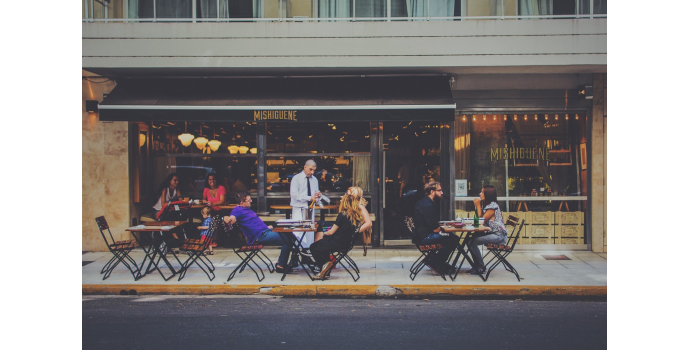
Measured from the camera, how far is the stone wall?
10312 mm

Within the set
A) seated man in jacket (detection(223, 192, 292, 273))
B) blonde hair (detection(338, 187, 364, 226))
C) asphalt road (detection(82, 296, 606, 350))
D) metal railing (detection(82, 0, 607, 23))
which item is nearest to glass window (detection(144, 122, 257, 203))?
metal railing (detection(82, 0, 607, 23))

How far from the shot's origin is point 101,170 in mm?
10352

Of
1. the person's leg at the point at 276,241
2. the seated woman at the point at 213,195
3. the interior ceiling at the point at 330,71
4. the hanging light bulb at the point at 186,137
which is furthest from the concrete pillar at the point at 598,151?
the hanging light bulb at the point at 186,137

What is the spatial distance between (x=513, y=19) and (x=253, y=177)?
6268 millimetres

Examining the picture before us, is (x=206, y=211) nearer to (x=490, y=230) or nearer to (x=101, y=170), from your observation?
(x=101, y=170)

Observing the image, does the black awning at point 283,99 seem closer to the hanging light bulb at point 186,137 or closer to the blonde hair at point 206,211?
the hanging light bulb at point 186,137

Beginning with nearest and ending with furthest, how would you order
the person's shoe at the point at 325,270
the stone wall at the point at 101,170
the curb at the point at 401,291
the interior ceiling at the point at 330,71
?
the curb at the point at 401,291 < the person's shoe at the point at 325,270 < the interior ceiling at the point at 330,71 < the stone wall at the point at 101,170

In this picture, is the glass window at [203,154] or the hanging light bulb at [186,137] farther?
the hanging light bulb at [186,137]

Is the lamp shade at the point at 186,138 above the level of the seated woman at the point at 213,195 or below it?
above

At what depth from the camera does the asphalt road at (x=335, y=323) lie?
16.7ft

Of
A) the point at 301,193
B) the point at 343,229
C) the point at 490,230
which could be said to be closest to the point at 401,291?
the point at 343,229

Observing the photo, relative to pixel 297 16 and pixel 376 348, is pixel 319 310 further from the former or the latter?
pixel 297 16

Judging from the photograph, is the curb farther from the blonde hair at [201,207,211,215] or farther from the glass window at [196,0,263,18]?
the glass window at [196,0,263,18]

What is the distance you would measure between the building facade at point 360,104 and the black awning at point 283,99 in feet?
0.09
